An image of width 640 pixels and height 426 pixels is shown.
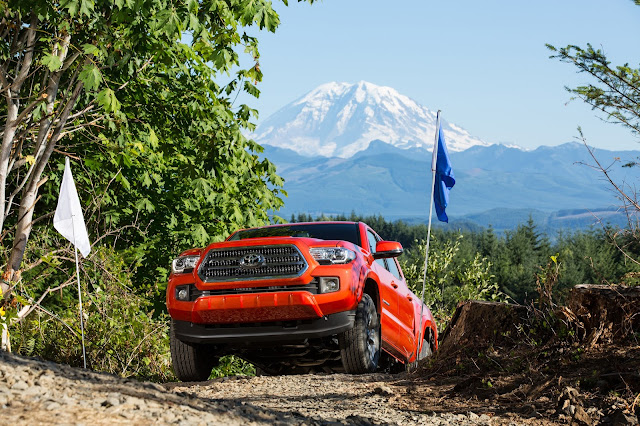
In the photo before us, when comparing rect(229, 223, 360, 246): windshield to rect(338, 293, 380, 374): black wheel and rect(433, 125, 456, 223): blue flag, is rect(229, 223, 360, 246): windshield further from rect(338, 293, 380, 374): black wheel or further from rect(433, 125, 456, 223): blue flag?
rect(433, 125, 456, 223): blue flag

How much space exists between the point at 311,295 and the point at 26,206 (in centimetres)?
1007

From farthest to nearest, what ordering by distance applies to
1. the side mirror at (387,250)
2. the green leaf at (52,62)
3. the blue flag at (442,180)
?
the blue flag at (442,180) < the green leaf at (52,62) < the side mirror at (387,250)

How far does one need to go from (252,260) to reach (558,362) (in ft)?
9.67

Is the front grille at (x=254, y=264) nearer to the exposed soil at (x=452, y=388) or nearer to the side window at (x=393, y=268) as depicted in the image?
the exposed soil at (x=452, y=388)

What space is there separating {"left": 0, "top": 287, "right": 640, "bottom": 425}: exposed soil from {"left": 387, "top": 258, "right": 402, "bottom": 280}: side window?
5.64 feet

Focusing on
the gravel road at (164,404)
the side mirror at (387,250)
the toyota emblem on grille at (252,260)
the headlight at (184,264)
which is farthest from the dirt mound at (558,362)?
the headlight at (184,264)

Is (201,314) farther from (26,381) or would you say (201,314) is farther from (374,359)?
(26,381)

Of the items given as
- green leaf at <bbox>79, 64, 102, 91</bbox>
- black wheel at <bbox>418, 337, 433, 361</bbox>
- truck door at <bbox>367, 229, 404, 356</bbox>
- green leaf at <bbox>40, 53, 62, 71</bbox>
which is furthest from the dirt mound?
green leaf at <bbox>40, 53, 62, 71</bbox>

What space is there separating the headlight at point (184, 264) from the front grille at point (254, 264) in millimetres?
219

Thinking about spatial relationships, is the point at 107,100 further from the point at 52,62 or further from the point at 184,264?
the point at 184,264

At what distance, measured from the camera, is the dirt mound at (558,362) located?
19.6 feet

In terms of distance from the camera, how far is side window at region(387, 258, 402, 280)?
10462 millimetres

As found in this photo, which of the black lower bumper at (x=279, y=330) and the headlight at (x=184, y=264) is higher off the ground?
the headlight at (x=184, y=264)

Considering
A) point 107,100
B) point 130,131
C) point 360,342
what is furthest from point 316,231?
point 130,131
